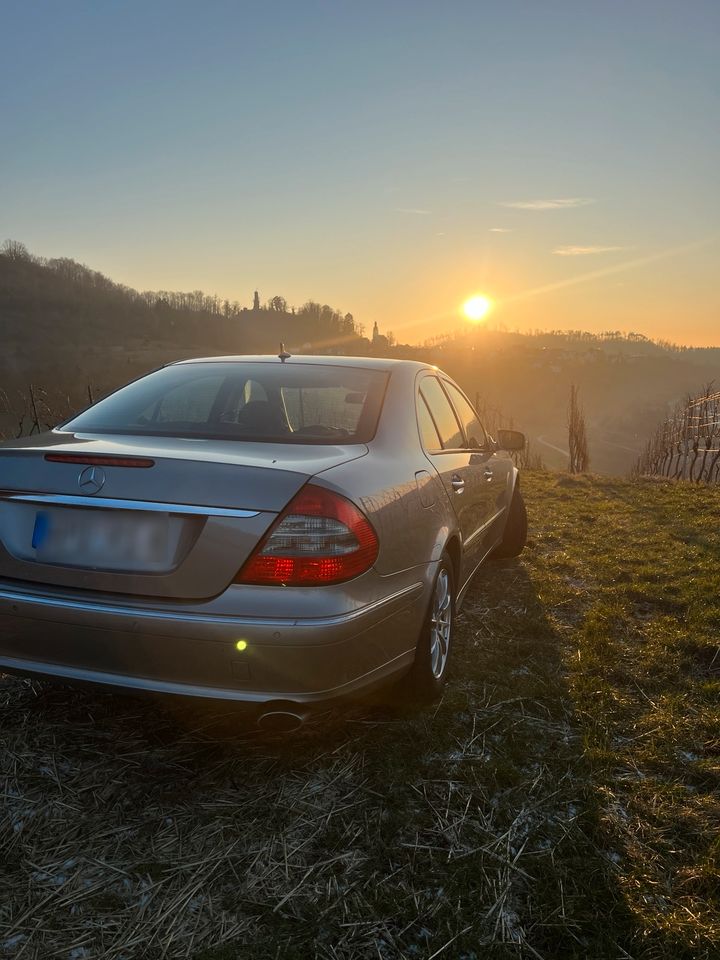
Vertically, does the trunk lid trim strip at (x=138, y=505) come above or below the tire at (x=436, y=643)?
above

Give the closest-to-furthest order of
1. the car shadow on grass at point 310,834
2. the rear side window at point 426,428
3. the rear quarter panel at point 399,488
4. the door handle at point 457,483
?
1. the car shadow on grass at point 310,834
2. the rear quarter panel at point 399,488
3. the rear side window at point 426,428
4. the door handle at point 457,483

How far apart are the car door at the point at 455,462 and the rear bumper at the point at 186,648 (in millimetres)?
1194

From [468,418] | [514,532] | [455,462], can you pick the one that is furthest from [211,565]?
[514,532]

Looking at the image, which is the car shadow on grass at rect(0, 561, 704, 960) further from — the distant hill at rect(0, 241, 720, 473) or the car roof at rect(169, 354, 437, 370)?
the distant hill at rect(0, 241, 720, 473)

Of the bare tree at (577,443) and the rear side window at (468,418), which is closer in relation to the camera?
the rear side window at (468,418)

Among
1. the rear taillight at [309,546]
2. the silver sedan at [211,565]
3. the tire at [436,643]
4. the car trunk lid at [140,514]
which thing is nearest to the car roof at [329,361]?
the silver sedan at [211,565]

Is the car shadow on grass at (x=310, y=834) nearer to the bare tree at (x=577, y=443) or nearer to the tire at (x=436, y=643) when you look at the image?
the tire at (x=436, y=643)

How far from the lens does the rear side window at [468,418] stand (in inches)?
A: 166

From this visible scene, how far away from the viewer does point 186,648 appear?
6.70ft

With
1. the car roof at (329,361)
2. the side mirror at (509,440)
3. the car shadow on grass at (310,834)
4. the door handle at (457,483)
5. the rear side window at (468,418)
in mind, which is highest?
the car roof at (329,361)

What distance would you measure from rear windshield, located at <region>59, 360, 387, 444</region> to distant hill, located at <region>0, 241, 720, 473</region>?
72.7ft

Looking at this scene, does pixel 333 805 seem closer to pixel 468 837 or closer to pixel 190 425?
pixel 468 837

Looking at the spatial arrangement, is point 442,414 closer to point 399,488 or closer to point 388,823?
point 399,488

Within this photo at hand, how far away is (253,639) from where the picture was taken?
2016 mm
